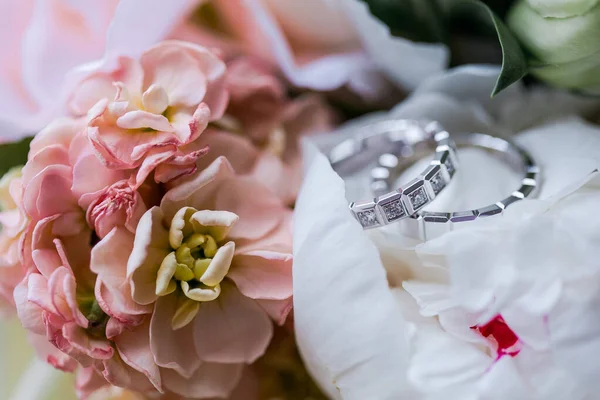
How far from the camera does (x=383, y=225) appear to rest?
37 cm

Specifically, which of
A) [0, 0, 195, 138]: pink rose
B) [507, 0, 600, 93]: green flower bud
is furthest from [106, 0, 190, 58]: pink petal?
[507, 0, 600, 93]: green flower bud

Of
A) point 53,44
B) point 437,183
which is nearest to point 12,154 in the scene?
point 53,44

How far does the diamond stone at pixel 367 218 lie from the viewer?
1.21 ft

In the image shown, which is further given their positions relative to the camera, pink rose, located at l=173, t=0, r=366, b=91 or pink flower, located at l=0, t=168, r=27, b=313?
pink rose, located at l=173, t=0, r=366, b=91

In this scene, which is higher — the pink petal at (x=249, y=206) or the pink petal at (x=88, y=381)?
the pink petal at (x=249, y=206)

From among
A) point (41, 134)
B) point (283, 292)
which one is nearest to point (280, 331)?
point (283, 292)

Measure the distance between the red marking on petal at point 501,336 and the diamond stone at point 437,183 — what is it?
10 cm

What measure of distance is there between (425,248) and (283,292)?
78mm

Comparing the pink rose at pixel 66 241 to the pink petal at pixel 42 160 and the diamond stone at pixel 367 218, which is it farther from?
the diamond stone at pixel 367 218

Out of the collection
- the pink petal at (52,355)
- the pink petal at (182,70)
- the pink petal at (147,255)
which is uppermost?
the pink petal at (182,70)

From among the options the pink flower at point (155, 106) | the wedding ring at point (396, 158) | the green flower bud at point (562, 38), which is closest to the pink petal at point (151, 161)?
the pink flower at point (155, 106)

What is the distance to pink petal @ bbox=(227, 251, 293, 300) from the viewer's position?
35 centimetres

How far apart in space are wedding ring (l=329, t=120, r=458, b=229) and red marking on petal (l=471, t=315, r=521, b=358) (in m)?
0.08

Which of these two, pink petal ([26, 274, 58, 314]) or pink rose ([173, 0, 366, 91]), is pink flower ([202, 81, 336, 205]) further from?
pink petal ([26, 274, 58, 314])
